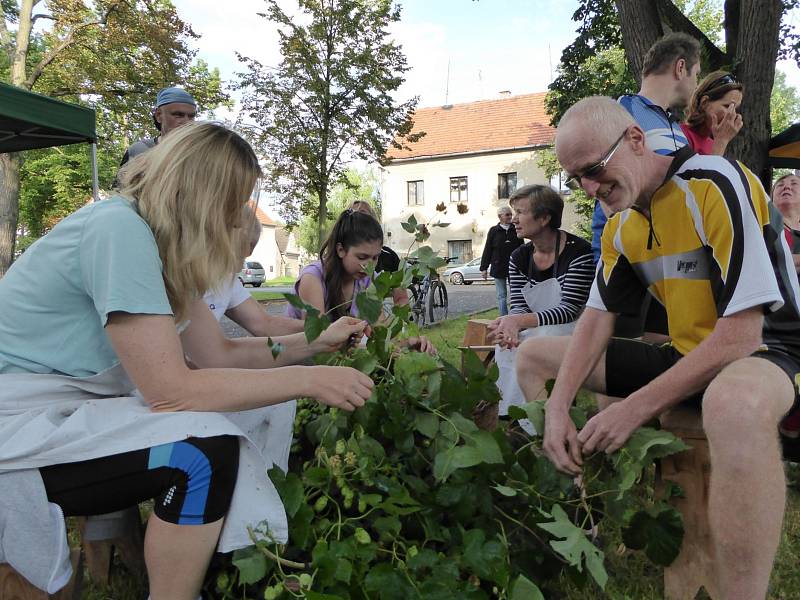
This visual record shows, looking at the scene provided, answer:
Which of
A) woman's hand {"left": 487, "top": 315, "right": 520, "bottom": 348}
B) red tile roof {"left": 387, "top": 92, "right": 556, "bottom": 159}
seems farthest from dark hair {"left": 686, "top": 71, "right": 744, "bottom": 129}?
red tile roof {"left": 387, "top": 92, "right": 556, "bottom": 159}

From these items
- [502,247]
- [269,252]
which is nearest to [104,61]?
[502,247]

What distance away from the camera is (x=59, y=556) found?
4.27 ft

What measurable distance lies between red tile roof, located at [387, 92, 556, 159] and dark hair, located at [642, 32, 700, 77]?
27527 millimetres

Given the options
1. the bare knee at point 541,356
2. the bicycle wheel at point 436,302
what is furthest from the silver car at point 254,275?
the bare knee at point 541,356

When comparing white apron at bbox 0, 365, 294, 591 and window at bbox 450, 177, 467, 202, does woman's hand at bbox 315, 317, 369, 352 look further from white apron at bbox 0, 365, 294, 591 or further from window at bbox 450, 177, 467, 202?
window at bbox 450, 177, 467, 202

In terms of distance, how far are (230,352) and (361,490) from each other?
71cm

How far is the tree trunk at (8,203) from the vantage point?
40.5ft

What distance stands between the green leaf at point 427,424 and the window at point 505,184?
3026cm

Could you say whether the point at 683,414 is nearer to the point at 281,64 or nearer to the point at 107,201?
the point at 107,201

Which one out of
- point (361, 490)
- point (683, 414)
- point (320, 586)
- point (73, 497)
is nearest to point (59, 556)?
point (73, 497)

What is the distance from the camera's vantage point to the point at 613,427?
1540 millimetres

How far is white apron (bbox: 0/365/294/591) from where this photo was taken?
128cm

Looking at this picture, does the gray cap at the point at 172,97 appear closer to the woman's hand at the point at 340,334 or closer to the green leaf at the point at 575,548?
the woman's hand at the point at 340,334

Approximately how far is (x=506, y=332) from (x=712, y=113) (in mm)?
1481
